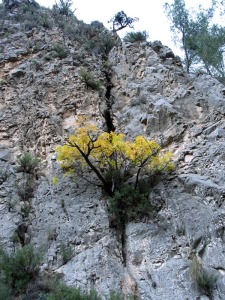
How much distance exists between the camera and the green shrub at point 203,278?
7.03m

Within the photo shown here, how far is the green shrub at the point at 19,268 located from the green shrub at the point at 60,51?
32.1ft

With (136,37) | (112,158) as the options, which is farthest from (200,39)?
(112,158)

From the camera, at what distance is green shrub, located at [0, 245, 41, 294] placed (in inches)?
293

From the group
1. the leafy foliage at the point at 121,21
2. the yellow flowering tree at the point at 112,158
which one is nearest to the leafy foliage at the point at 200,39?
the leafy foliage at the point at 121,21

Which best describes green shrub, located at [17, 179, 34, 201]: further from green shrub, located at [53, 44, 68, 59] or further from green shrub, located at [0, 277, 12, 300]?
green shrub, located at [53, 44, 68, 59]

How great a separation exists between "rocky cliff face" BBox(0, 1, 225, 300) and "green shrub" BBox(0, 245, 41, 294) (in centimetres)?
47

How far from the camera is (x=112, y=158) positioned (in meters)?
9.87

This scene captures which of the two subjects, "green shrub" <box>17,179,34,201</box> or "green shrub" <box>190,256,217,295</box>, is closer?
"green shrub" <box>190,256,217,295</box>

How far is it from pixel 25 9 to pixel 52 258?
17.0m

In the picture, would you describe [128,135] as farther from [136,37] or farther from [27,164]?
[136,37]

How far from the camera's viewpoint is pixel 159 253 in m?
8.05

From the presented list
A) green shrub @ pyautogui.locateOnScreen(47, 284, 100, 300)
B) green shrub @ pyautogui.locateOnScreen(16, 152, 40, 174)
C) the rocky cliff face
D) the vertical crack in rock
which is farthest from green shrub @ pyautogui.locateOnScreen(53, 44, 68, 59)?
green shrub @ pyautogui.locateOnScreen(47, 284, 100, 300)

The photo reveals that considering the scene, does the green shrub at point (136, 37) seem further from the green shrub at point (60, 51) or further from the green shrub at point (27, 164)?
the green shrub at point (27, 164)

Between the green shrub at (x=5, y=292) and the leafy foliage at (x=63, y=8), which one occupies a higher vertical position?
the leafy foliage at (x=63, y=8)
